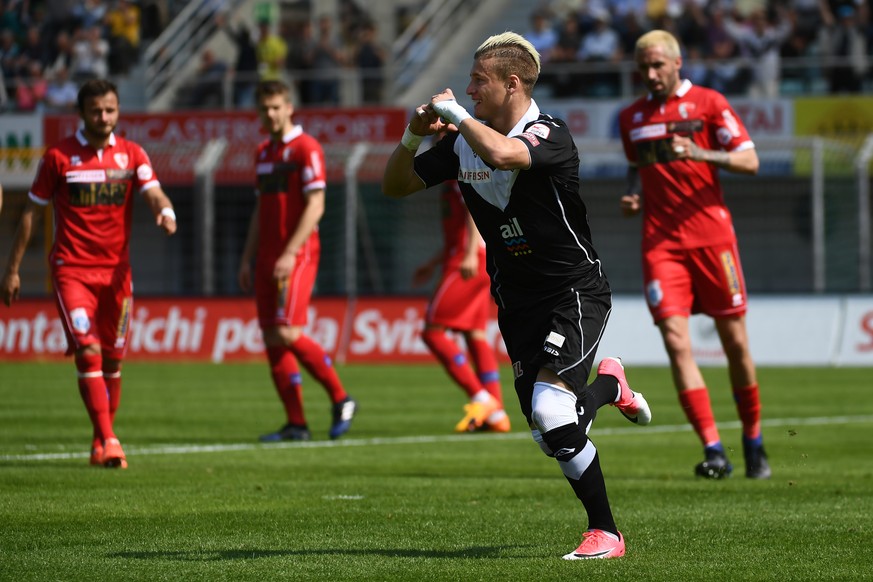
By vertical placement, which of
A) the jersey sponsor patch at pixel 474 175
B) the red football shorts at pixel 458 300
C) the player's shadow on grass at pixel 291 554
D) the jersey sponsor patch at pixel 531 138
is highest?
the jersey sponsor patch at pixel 531 138

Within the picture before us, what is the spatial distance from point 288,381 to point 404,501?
3.77 metres

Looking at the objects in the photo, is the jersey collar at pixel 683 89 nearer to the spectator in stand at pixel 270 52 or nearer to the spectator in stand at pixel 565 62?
the spectator in stand at pixel 565 62

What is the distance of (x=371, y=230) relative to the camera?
2573cm

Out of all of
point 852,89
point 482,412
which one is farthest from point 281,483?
point 852,89

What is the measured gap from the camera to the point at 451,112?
625 centimetres

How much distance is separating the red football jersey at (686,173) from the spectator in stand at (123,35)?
21634 millimetres

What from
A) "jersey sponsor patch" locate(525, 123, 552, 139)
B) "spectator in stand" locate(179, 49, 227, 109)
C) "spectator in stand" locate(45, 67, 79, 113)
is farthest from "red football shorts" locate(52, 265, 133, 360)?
"spectator in stand" locate(45, 67, 79, 113)

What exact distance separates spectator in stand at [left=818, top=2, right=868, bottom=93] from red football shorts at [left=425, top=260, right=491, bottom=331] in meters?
13.9

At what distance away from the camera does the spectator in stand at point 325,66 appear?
27.7 m

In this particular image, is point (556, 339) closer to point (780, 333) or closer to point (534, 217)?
point (534, 217)

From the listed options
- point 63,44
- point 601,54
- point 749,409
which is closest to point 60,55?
point 63,44

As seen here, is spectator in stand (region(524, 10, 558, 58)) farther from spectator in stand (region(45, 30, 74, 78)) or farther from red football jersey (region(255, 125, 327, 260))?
red football jersey (region(255, 125, 327, 260))

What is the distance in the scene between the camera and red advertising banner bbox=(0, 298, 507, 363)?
2230 cm

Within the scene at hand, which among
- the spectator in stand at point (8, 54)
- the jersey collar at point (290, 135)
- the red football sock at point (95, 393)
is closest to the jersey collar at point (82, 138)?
the red football sock at point (95, 393)
